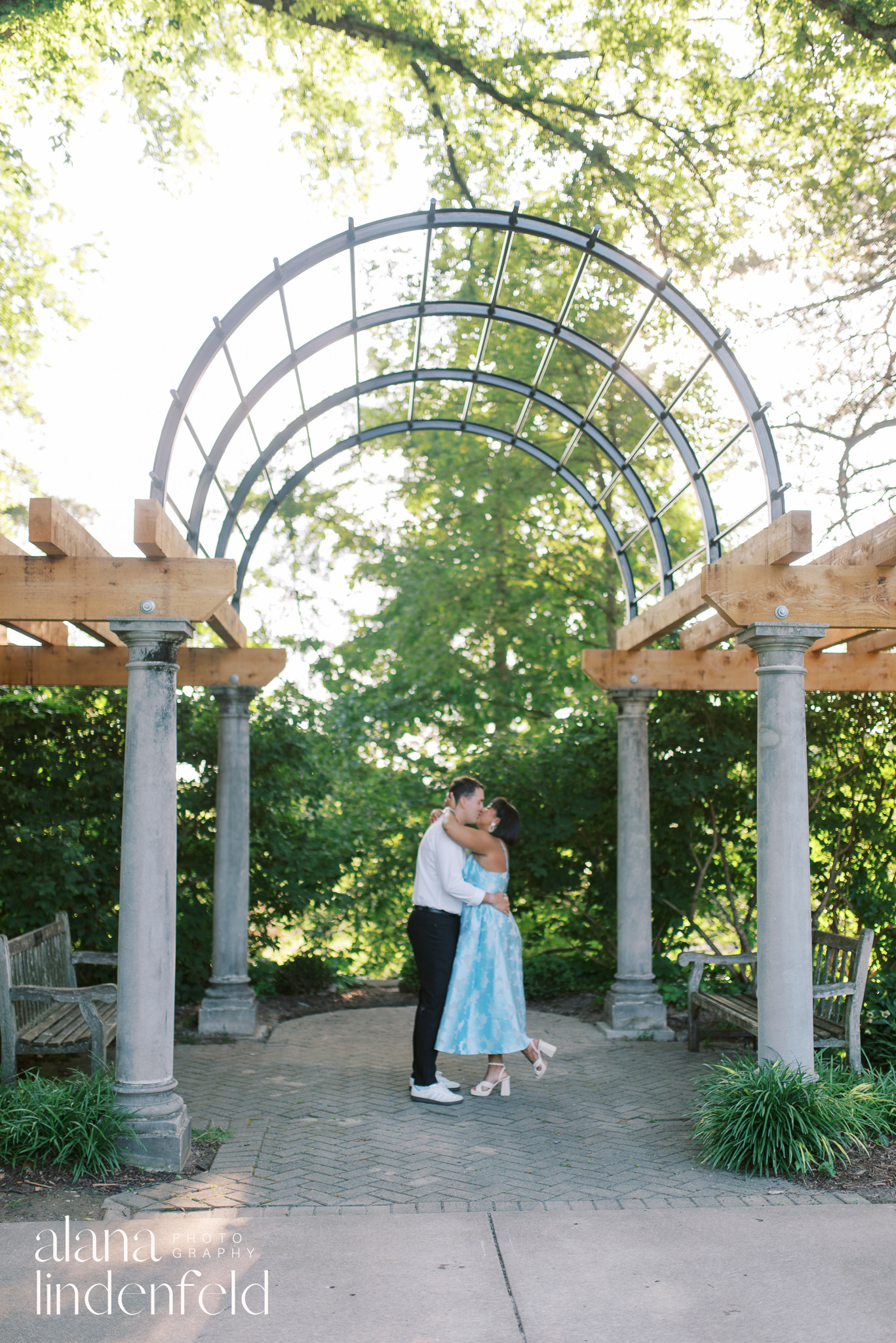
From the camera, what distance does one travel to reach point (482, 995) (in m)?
6.12

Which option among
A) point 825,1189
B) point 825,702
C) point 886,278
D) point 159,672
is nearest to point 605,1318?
point 825,1189

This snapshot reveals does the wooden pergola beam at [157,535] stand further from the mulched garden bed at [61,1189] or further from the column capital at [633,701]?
the column capital at [633,701]

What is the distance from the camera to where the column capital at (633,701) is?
27.2 feet

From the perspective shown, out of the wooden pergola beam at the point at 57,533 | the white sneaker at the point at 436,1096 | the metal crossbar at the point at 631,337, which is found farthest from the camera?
the metal crossbar at the point at 631,337

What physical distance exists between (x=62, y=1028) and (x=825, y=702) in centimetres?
654

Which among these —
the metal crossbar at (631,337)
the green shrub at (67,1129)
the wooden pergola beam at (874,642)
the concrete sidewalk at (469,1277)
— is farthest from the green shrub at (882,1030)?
the metal crossbar at (631,337)

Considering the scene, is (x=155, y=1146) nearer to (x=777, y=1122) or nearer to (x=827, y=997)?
(x=777, y=1122)

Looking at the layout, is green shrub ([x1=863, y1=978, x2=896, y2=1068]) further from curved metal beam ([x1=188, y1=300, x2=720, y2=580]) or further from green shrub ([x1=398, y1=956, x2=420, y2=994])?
green shrub ([x1=398, y1=956, x2=420, y2=994])

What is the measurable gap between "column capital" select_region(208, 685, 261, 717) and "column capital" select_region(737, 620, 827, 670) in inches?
165

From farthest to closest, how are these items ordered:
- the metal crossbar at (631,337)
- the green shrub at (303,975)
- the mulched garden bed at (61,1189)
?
the green shrub at (303,975) < the metal crossbar at (631,337) < the mulched garden bed at (61,1189)

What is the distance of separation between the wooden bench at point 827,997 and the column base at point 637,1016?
0.49m

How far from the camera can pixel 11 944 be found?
5.91 metres

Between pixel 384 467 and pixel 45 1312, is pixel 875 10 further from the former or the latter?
pixel 45 1312

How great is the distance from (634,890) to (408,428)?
408 cm
